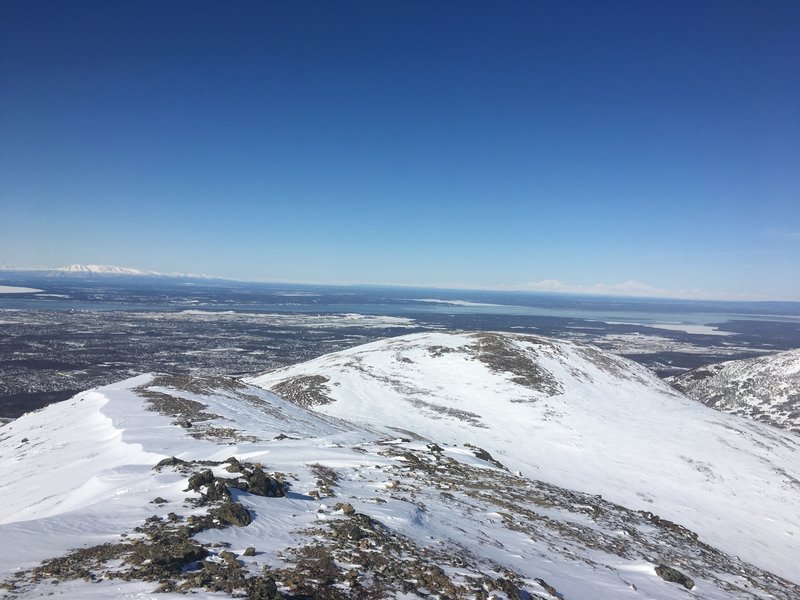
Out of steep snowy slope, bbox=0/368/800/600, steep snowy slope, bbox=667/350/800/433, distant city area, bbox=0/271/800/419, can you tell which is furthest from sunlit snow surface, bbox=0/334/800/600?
distant city area, bbox=0/271/800/419

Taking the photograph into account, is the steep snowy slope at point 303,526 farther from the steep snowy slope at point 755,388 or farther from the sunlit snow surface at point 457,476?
the steep snowy slope at point 755,388

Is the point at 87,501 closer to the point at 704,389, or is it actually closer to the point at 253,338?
the point at 704,389

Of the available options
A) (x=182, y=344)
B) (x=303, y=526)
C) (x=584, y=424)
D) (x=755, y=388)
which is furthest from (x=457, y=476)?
(x=182, y=344)

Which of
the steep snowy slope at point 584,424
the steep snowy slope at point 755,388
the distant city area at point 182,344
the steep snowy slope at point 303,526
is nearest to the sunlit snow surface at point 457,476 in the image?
Result: the steep snowy slope at point 303,526

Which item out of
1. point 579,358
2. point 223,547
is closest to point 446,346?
point 579,358

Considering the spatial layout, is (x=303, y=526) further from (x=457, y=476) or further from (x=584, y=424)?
(x=584, y=424)

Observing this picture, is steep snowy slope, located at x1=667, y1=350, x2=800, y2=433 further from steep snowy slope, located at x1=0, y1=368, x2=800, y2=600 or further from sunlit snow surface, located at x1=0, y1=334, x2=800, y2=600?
steep snowy slope, located at x1=0, y1=368, x2=800, y2=600

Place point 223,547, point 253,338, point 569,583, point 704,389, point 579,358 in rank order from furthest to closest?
point 253,338 < point 704,389 < point 579,358 < point 569,583 < point 223,547
